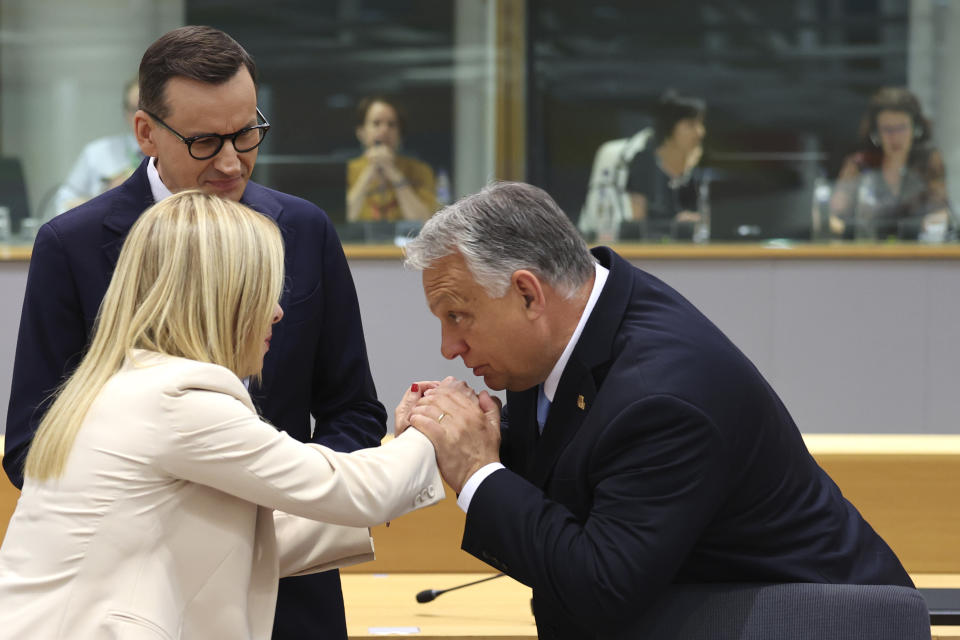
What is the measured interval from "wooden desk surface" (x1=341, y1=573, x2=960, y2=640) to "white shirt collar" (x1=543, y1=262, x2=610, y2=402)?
3.01ft

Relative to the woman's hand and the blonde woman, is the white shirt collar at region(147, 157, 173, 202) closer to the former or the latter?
the blonde woman

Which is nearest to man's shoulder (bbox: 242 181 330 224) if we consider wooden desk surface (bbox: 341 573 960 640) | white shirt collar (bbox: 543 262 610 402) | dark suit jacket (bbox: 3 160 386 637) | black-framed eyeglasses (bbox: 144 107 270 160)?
dark suit jacket (bbox: 3 160 386 637)

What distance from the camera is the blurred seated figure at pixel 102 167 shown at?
20.7ft

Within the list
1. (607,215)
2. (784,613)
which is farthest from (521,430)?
(607,215)

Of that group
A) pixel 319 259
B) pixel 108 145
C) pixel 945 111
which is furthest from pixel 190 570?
pixel 945 111

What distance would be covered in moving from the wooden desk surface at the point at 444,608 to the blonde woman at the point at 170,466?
996 mm

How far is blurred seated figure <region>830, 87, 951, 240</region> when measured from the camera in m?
6.15

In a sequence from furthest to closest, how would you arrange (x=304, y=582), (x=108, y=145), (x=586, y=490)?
(x=108, y=145)
(x=304, y=582)
(x=586, y=490)

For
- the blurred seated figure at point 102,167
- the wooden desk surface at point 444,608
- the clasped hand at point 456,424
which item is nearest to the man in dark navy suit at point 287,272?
the clasped hand at point 456,424

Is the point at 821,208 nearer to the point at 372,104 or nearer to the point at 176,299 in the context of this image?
the point at 372,104

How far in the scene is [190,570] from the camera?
176 centimetres

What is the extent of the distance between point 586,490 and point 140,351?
2.30 feet

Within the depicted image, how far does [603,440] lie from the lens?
73.0 inches

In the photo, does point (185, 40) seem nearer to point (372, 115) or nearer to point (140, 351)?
point (140, 351)
